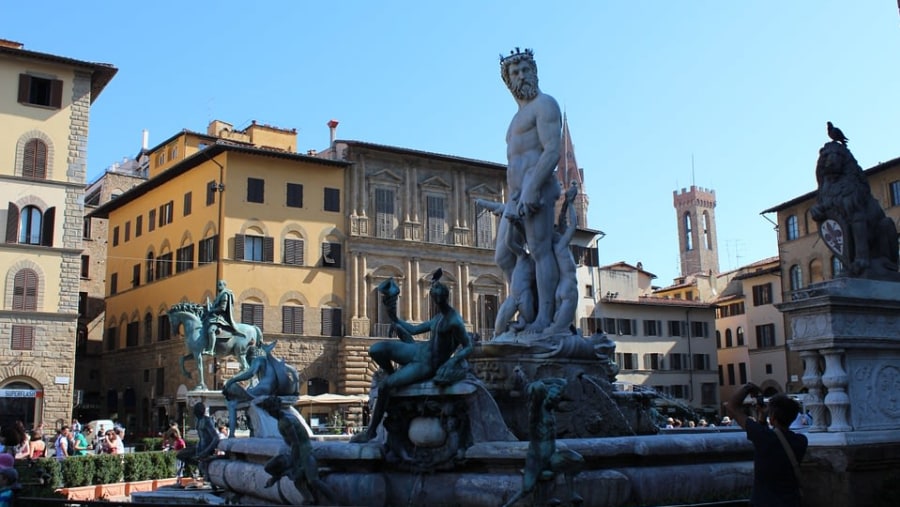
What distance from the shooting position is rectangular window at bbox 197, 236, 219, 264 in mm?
43438

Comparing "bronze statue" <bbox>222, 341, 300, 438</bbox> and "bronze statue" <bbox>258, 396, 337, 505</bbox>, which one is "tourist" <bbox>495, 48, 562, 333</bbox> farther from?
"bronze statue" <bbox>222, 341, 300, 438</bbox>

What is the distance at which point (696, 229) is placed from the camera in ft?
459

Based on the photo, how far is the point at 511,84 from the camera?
450 inches

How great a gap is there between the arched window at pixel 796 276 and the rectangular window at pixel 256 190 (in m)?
32.2

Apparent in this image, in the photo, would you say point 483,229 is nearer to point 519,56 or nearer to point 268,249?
point 268,249

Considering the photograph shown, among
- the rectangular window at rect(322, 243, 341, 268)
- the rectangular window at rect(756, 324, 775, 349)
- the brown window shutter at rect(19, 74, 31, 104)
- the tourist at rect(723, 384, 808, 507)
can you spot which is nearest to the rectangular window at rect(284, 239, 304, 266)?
the rectangular window at rect(322, 243, 341, 268)

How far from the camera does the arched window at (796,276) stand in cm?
5538

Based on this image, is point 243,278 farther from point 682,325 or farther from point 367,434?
point 367,434

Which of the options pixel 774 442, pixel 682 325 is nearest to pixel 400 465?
pixel 774 442

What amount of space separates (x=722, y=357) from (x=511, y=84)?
61497 millimetres

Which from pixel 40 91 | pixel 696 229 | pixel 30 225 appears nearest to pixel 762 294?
pixel 30 225

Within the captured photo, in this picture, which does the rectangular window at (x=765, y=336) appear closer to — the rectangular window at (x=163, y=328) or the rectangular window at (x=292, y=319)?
the rectangular window at (x=292, y=319)

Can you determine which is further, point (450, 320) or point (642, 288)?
point (642, 288)

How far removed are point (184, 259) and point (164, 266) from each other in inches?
92.1
